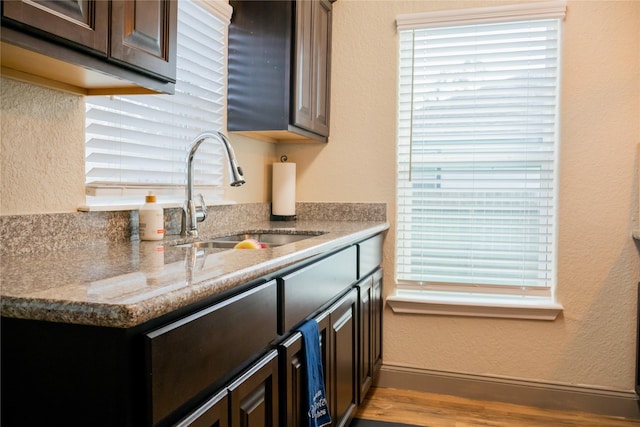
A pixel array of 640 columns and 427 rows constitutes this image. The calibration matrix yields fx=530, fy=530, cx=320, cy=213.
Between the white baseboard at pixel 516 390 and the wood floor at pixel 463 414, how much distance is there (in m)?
0.04

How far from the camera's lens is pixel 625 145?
99.1 inches

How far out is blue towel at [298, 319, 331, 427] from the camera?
4.89ft

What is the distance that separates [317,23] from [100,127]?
1.38 meters

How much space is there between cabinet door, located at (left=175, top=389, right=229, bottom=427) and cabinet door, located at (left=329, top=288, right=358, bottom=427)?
2.55ft

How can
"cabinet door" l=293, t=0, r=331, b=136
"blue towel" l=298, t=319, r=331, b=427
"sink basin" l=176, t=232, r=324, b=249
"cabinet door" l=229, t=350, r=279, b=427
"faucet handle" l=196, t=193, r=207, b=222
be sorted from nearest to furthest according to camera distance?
"cabinet door" l=229, t=350, r=279, b=427 < "blue towel" l=298, t=319, r=331, b=427 < "faucet handle" l=196, t=193, r=207, b=222 < "sink basin" l=176, t=232, r=324, b=249 < "cabinet door" l=293, t=0, r=331, b=136

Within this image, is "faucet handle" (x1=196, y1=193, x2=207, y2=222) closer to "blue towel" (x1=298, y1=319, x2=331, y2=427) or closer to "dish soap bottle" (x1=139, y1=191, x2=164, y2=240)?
"dish soap bottle" (x1=139, y1=191, x2=164, y2=240)

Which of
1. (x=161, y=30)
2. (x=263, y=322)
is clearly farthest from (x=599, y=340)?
(x=161, y=30)

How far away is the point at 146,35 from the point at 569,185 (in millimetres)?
2120

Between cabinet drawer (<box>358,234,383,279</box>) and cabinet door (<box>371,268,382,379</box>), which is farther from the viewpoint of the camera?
cabinet door (<box>371,268,382,379</box>)

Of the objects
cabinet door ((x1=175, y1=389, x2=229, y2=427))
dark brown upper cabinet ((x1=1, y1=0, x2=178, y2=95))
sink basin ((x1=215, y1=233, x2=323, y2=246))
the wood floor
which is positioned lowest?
the wood floor

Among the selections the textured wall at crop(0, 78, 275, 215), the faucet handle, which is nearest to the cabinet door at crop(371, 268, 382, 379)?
the faucet handle

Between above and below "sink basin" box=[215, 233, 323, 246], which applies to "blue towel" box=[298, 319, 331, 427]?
below

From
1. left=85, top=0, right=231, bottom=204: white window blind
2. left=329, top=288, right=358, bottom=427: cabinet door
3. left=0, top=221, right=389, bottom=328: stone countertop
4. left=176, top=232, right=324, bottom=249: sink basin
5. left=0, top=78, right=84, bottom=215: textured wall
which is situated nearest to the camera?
left=0, top=221, right=389, bottom=328: stone countertop

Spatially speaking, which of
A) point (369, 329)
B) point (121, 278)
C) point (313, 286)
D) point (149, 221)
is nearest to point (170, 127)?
point (149, 221)
